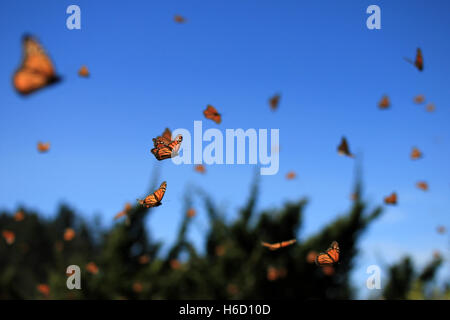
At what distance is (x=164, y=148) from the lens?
5578mm

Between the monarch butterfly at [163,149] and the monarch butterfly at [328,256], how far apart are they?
2.72m

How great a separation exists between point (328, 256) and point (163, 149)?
304cm

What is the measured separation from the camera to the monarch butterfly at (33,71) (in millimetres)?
4184

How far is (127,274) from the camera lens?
1925 centimetres

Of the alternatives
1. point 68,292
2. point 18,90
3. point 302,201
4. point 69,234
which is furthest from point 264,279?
point 69,234

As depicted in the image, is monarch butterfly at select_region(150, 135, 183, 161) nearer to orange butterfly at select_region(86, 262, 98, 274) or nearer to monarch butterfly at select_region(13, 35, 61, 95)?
monarch butterfly at select_region(13, 35, 61, 95)

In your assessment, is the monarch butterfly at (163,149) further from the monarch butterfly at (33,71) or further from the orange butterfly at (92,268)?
the orange butterfly at (92,268)

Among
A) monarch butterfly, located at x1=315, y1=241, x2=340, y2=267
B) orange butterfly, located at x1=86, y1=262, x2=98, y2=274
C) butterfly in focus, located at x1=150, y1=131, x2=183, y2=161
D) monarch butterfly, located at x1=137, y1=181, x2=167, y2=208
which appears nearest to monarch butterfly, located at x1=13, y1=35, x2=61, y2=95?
butterfly in focus, located at x1=150, y1=131, x2=183, y2=161

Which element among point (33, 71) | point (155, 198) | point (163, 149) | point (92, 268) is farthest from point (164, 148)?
point (92, 268)

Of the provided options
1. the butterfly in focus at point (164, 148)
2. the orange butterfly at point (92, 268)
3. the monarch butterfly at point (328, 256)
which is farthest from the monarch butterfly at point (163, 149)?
the orange butterfly at point (92, 268)

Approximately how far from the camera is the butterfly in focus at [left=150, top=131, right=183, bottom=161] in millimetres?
5491

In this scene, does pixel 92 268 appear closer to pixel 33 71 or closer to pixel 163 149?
pixel 163 149
